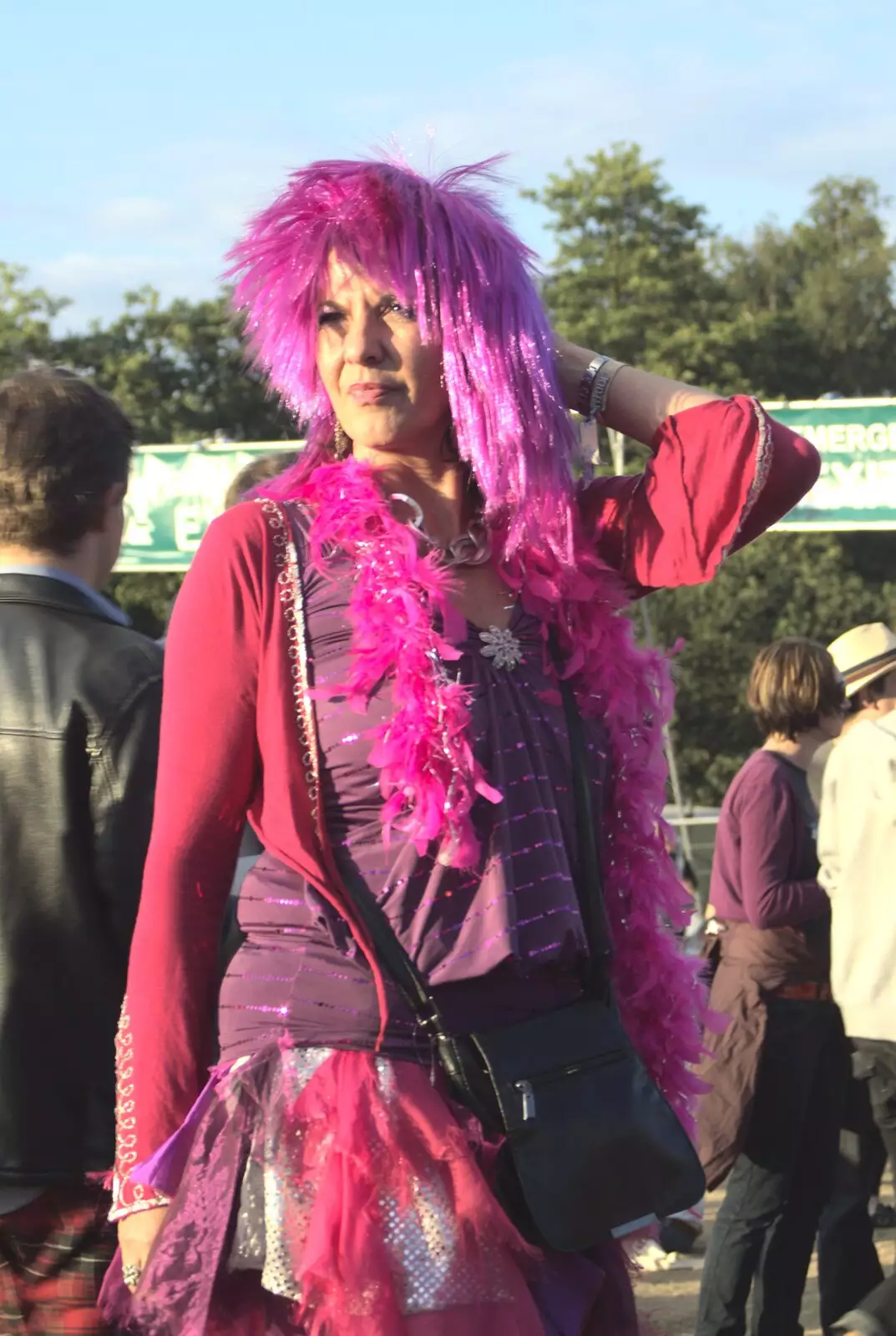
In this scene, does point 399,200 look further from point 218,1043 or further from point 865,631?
point 865,631

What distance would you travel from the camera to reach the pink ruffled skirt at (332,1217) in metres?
1.73

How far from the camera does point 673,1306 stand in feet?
17.3

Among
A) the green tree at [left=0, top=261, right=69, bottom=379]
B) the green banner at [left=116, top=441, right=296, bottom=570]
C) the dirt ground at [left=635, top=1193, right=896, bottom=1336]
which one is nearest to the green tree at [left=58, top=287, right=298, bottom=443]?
the green tree at [left=0, top=261, right=69, bottom=379]

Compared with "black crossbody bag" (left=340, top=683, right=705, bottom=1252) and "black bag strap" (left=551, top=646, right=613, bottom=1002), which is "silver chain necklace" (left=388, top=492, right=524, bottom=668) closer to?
"black bag strap" (left=551, top=646, right=613, bottom=1002)

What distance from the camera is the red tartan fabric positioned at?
90.3 inches

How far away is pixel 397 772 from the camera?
6.12 feet

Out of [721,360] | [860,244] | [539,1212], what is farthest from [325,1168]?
[860,244]

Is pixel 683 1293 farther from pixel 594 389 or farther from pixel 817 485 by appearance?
pixel 817 485

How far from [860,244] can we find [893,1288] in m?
39.9

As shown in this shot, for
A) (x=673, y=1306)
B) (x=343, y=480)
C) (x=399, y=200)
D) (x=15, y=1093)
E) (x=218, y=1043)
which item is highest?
(x=399, y=200)

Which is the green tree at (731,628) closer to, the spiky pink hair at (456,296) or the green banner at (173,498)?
the green banner at (173,498)

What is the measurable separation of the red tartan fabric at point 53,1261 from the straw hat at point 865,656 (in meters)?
3.31

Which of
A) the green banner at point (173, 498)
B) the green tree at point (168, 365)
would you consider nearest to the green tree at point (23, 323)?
the green tree at point (168, 365)

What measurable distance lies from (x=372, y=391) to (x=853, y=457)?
10.8 metres
